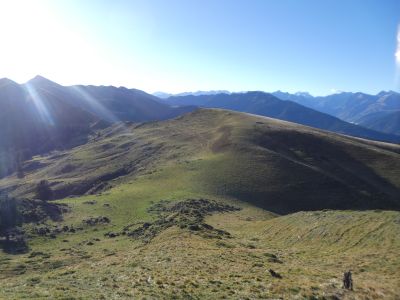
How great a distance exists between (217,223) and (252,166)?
4329cm

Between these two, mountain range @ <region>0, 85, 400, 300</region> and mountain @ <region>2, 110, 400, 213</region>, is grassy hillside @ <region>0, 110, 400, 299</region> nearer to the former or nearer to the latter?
mountain range @ <region>0, 85, 400, 300</region>

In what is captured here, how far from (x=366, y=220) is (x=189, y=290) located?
25.7 metres

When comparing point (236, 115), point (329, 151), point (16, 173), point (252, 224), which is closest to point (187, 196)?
point (252, 224)

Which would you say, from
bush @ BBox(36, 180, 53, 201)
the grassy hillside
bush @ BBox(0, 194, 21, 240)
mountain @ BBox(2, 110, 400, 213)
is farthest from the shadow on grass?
bush @ BBox(36, 180, 53, 201)

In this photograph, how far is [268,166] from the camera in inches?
3994

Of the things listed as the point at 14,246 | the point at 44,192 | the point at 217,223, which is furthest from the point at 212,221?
the point at 44,192

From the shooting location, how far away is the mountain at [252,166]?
8875cm

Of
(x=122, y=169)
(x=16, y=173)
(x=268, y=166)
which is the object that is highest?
→ (x=268, y=166)

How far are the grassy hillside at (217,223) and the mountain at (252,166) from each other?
0.47 m

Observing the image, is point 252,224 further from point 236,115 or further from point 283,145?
point 236,115

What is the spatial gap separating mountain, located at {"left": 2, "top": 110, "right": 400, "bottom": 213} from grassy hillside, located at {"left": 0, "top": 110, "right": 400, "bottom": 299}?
0.47m

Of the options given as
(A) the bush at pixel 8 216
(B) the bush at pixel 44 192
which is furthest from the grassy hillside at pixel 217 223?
(A) the bush at pixel 8 216

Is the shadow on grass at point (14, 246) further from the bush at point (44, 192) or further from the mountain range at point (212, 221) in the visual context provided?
the bush at point (44, 192)

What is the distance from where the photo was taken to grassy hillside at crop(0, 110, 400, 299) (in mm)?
25719
